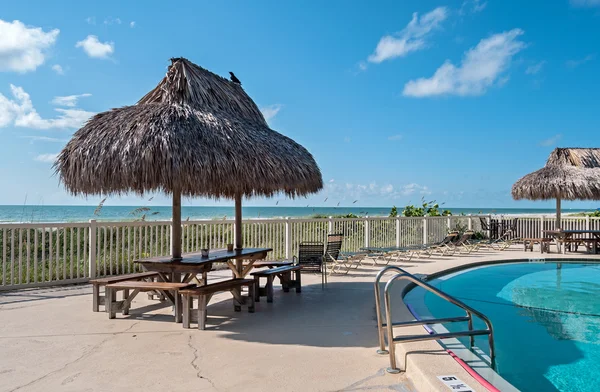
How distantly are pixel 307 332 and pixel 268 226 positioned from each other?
6136mm

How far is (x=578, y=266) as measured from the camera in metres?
11.7

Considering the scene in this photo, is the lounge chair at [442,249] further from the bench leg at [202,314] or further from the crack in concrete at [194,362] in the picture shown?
the crack in concrete at [194,362]

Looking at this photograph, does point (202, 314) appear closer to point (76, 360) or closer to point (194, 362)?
point (194, 362)

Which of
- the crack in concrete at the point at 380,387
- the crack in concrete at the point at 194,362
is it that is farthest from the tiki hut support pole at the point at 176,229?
the crack in concrete at the point at 380,387

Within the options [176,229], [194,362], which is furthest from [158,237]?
[194,362]

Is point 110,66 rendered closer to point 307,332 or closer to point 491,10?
point 307,332

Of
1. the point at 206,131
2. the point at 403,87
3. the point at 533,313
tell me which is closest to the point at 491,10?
the point at 403,87

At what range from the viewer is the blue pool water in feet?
13.6

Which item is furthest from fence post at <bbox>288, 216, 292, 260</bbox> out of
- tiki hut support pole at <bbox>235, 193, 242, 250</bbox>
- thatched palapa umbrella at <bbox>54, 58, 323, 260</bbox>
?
thatched palapa umbrella at <bbox>54, 58, 323, 260</bbox>

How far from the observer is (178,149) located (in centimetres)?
543

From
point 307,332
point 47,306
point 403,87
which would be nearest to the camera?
point 307,332

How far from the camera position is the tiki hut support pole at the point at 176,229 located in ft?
19.9

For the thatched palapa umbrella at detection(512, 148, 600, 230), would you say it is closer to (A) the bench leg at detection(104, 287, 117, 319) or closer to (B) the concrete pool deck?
(B) the concrete pool deck

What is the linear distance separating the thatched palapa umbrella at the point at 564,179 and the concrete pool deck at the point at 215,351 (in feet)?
38.6
